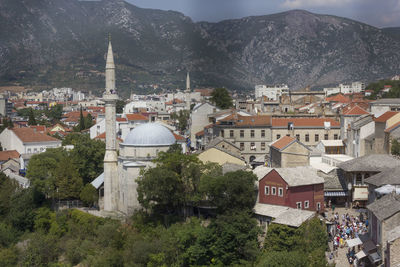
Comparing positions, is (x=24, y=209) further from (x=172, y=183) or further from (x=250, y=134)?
(x=250, y=134)

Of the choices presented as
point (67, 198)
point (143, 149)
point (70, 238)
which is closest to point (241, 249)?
point (143, 149)

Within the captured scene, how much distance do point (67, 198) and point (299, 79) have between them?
6173 inches

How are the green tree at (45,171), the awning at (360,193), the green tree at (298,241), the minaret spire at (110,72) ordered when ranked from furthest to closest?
the green tree at (45,171) < the minaret spire at (110,72) < the awning at (360,193) < the green tree at (298,241)

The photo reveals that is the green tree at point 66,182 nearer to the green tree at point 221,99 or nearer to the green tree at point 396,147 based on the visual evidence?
the green tree at point 396,147

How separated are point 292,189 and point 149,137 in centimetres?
1364

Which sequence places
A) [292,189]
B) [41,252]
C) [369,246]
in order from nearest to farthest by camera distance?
[369,246], [292,189], [41,252]

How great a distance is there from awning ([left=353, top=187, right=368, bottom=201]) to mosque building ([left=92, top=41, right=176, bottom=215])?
52.3 feet

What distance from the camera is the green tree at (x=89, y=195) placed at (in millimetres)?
48469

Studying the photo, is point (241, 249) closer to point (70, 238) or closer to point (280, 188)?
point (280, 188)

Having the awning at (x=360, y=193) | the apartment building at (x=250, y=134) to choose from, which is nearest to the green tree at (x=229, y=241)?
the awning at (x=360, y=193)

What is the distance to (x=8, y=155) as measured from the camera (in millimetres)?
72812

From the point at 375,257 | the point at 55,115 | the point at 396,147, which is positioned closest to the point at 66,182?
the point at 396,147

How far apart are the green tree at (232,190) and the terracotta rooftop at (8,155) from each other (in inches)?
1721

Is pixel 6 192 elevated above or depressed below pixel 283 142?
below
